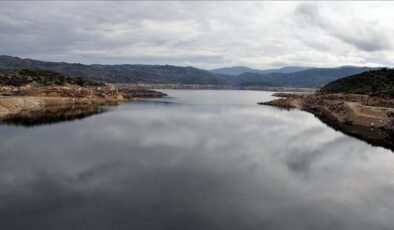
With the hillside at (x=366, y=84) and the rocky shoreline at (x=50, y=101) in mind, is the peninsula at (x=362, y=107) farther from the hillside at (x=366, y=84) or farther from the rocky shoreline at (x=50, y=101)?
the rocky shoreline at (x=50, y=101)

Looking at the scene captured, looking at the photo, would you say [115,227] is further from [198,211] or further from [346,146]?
[346,146]

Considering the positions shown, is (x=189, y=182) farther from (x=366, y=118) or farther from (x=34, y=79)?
(x=34, y=79)

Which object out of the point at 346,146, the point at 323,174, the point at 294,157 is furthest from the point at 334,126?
the point at 323,174

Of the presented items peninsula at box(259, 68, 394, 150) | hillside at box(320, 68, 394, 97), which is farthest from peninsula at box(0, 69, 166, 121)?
hillside at box(320, 68, 394, 97)

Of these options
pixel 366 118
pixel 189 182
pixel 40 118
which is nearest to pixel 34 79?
pixel 40 118

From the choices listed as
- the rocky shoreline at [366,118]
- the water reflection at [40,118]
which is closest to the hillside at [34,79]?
the water reflection at [40,118]

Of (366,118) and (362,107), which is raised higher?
(362,107)

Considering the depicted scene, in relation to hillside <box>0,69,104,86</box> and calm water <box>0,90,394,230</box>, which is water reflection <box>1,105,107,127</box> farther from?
hillside <box>0,69,104,86</box>
